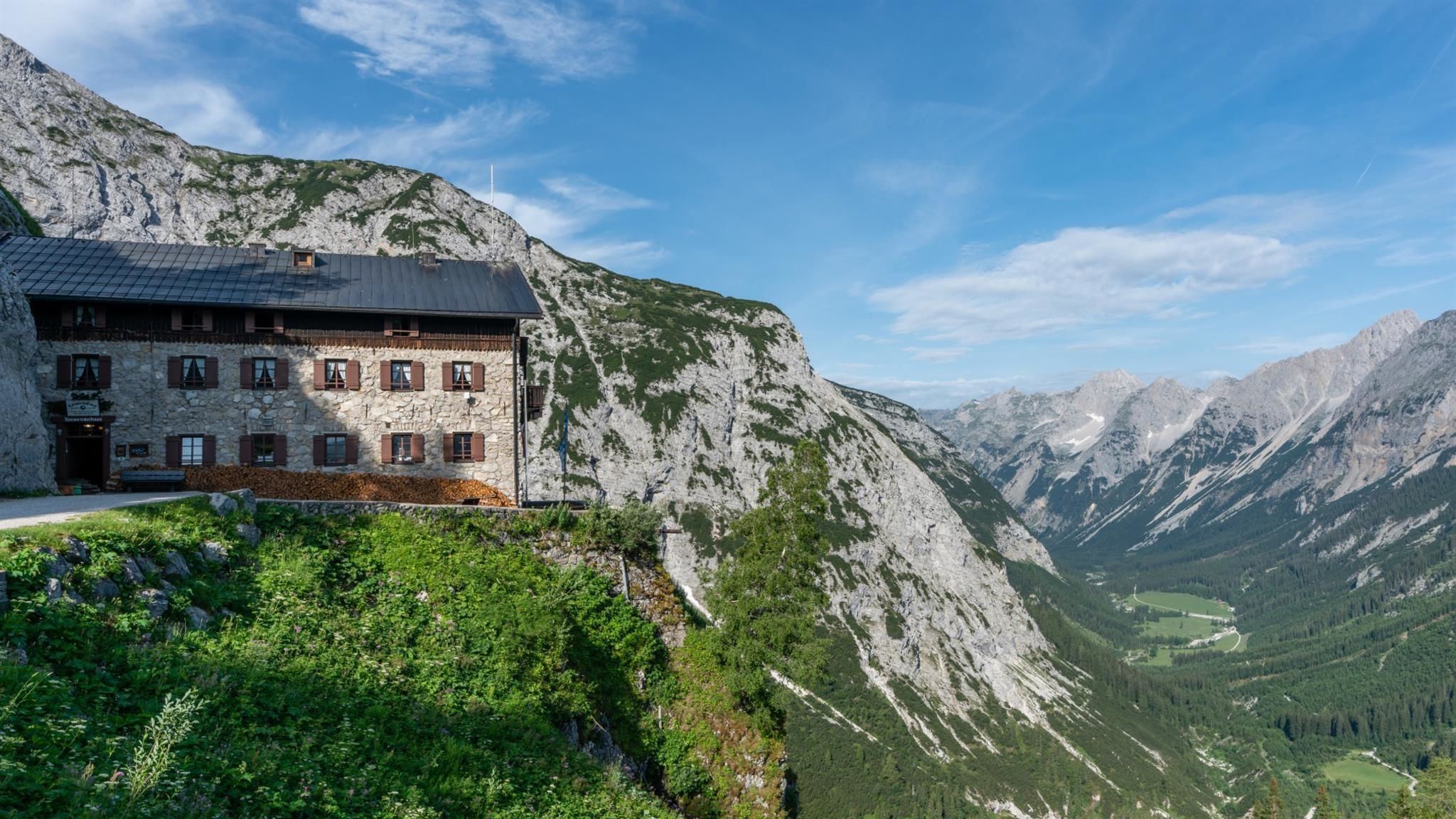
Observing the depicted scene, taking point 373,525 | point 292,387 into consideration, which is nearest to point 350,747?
point 373,525

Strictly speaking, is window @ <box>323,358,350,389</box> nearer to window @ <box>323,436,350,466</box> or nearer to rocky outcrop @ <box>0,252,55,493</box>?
window @ <box>323,436,350,466</box>

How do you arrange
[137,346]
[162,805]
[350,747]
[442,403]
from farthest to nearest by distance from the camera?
[442,403], [137,346], [350,747], [162,805]

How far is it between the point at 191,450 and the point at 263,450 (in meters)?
3.76

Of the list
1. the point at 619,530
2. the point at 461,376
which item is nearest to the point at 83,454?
the point at 461,376

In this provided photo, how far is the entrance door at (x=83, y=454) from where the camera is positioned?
39.3m

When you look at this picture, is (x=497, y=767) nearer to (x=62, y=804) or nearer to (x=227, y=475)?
(x=62, y=804)

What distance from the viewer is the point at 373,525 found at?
95.7 ft

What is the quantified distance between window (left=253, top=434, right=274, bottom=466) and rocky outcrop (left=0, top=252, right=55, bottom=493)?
875 centimetres

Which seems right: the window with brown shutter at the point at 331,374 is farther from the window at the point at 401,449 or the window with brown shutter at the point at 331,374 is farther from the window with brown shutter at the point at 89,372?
the window with brown shutter at the point at 89,372

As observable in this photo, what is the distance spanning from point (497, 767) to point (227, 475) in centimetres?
3091

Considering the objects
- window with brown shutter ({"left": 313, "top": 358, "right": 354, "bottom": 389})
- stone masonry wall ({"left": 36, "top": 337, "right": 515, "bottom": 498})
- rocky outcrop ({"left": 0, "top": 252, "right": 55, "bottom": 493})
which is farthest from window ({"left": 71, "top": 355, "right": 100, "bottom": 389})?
window with brown shutter ({"left": 313, "top": 358, "right": 354, "bottom": 389})

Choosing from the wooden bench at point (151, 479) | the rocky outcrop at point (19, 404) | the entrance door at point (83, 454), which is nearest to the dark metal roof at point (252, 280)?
the rocky outcrop at point (19, 404)

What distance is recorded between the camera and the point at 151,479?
3847 centimetres

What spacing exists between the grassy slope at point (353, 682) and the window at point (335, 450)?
15428 millimetres
